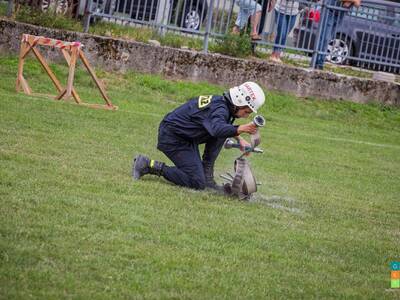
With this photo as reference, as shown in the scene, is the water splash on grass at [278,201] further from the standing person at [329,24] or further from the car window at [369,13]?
the car window at [369,13]

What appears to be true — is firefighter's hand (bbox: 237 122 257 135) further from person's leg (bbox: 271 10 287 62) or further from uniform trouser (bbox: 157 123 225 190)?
person's leg (bbox: 271 10 287 62)

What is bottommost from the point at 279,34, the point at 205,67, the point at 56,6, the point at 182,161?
the point at 182,161

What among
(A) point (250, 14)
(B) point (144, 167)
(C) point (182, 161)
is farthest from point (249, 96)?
(A) point (250, 14)

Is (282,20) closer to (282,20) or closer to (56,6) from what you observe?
(282,20)

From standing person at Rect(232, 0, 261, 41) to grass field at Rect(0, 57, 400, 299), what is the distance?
189 inches

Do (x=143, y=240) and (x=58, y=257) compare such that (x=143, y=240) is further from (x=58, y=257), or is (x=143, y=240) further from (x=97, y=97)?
(x=97, y=97)

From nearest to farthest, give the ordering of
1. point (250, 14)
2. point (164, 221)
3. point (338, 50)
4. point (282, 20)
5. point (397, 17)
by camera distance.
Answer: point (164, 221), point (282, 20), point (250, 14), point (397, 17), point (338, 50)

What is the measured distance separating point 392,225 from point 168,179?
7.30 feet

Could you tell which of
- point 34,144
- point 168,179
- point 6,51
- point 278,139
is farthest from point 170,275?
point 6,51

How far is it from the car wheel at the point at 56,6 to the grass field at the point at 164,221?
13.2 ft

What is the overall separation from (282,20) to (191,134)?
9.74 metres

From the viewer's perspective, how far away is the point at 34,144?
10508 mm

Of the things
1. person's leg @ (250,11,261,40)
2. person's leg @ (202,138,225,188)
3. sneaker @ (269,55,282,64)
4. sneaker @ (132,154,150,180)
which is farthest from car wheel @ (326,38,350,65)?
sneaker @ (132,154,150,180)

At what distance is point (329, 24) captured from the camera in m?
19.3
